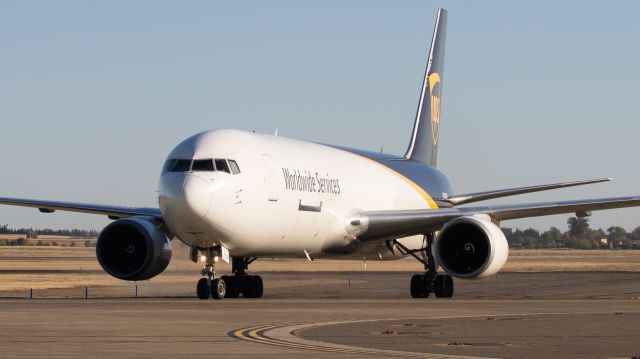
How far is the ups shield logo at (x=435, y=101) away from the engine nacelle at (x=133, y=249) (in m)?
15.3

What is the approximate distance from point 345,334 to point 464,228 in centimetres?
1510

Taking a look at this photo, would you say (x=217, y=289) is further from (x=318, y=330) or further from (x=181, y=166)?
(x=318, y=330)

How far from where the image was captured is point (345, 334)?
16.9 metres

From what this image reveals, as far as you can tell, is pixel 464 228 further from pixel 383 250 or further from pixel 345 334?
pixel 345 334

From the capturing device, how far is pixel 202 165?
28172mm

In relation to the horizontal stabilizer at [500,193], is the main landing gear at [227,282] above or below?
below

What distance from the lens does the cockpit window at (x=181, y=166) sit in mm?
28078

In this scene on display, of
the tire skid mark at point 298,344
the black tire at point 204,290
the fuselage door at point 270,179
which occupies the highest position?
the fuselage door at point 270,179

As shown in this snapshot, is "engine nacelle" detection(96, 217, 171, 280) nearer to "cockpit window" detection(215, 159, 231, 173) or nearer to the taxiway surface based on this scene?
"cockpit window" detection(215, 159, 231, 173)

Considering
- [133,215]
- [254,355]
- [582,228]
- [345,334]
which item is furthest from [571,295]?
[582,228]

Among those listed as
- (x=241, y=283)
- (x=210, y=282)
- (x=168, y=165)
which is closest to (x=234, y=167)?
(x=168, y=165)

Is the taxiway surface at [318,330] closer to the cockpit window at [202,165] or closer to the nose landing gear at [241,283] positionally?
the cockpit window at [202,165]

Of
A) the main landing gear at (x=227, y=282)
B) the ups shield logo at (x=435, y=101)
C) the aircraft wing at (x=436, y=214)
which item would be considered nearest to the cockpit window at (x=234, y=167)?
the main landing gear at (x=227, y=282)

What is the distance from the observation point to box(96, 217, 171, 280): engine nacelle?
30625mm
